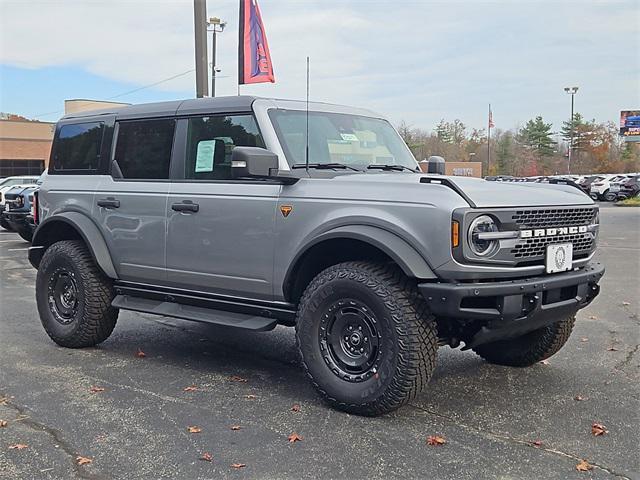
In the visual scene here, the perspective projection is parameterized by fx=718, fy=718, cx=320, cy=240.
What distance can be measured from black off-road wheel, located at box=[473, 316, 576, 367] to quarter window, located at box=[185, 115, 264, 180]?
8.02 feet

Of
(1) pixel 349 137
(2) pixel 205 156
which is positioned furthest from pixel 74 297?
(1) pixel 349 137

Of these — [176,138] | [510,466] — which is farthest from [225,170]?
[510,466]

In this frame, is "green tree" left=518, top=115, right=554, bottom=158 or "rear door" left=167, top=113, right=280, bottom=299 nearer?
"rear door" left=167, top=113, right=280, bottom=299

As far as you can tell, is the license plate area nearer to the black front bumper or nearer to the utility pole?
the black front bumper

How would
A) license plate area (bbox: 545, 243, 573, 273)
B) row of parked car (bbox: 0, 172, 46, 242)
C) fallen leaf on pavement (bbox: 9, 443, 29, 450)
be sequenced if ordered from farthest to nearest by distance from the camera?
row of parked car (bbox: 0, 172, 46, 242)
license plate area (bbox: 545, 243, 573, 273)
fallen leaf on pavement (bbox: 9, 443, 29, 450)

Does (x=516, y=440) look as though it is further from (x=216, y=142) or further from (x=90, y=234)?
(x=90, y=234)

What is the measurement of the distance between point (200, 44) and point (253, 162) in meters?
8.61

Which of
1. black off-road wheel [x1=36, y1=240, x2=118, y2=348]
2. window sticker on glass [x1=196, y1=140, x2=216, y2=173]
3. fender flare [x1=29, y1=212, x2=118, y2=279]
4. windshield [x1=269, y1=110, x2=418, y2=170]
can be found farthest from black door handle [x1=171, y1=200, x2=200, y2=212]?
black off-road wheel [x1=36, y1=240, x2=118, y2=348]

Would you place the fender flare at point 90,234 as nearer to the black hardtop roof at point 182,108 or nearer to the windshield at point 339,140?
the black hardtop roof at point 182,108

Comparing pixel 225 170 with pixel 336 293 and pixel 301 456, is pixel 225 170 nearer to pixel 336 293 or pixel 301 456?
pixel 336 293

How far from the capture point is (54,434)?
418cm

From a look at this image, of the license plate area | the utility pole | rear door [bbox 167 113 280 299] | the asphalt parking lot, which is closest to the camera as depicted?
the asphalt parking lot

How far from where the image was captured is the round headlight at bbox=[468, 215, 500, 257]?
13.4ft

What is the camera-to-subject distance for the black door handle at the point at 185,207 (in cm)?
539
